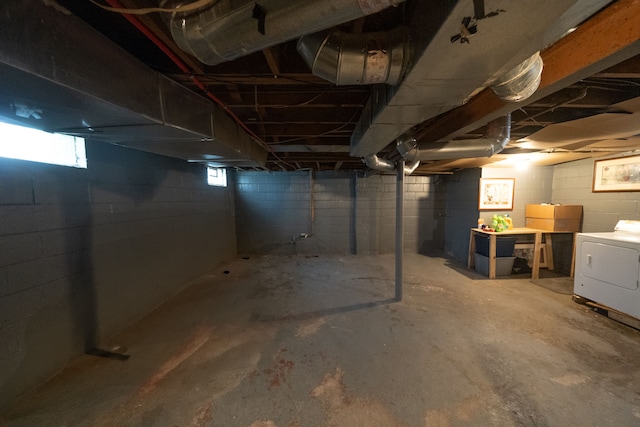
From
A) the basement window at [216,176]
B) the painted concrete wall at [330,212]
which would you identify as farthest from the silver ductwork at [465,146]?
the basement window at [216,176]

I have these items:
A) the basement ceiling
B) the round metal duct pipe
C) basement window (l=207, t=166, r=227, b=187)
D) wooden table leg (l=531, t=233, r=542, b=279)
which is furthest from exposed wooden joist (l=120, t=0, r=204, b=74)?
wooden table leg (l=531, t=233, r=542, b=279)

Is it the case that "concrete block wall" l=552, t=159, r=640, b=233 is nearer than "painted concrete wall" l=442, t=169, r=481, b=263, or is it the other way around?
"concrete block wall" l=552, t=159, r=640, b=233

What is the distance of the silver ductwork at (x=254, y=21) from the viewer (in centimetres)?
67

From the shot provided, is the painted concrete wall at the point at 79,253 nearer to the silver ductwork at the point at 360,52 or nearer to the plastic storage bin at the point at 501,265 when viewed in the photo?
the silver ductwork at the point at 360,52

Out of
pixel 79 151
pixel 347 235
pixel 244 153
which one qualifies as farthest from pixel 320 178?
pixel 79 151

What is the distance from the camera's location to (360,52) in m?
0.96

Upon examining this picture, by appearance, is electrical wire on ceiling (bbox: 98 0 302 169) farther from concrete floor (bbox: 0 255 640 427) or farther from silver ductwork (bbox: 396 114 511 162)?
concrete floor (bbox: 0 255 640 427)

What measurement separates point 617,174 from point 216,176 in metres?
6.05

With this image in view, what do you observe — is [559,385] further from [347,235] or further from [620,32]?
[347,235]

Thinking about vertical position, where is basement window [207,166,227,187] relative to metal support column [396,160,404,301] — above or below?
above

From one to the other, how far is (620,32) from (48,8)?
2.14m

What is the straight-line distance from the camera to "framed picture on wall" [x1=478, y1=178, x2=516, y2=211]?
3855 millimetres

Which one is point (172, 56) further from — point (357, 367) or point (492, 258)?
point (492, 258)

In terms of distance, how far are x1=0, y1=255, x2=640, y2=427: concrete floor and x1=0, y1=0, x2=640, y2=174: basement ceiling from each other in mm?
1690
